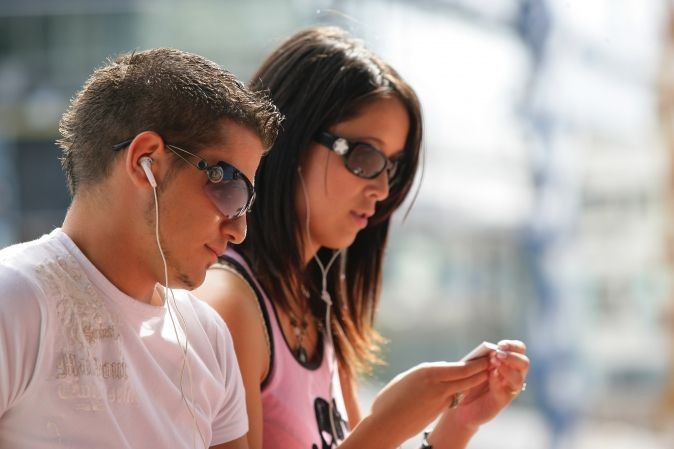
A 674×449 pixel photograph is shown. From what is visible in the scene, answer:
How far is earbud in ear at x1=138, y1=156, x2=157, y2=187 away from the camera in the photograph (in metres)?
1.47

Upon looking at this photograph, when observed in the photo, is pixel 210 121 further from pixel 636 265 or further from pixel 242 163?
pixel 636 265

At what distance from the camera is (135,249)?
1.51 metres

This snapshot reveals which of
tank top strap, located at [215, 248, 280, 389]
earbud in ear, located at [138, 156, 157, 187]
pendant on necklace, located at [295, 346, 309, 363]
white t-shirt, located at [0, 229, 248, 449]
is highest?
earbud in ear, located at [138, 156, 157, 187]

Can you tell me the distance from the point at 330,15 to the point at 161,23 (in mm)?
11453

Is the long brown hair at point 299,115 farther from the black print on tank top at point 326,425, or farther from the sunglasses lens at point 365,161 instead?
the black print on tank top at point 326,425

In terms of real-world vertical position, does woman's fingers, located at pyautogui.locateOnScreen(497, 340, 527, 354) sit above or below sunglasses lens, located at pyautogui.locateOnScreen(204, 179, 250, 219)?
below

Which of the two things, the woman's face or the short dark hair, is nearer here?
the short dark hair

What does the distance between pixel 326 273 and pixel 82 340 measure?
1.05 metres

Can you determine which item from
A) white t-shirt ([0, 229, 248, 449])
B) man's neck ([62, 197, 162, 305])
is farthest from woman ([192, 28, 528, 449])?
man's neck ([62, 197, 162, 305])

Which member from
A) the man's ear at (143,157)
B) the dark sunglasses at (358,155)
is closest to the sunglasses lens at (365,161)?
the dark sunglasses at (358,155)

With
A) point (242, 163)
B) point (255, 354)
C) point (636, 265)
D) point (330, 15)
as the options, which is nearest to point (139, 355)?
point (242, 163)

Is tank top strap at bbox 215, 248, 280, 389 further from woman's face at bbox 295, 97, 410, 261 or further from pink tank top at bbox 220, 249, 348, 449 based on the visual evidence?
woman's face at bbox 295, 97, 410, 261

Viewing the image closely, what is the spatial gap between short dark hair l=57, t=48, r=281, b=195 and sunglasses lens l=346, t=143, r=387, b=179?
0.62 m

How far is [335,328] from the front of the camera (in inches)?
94.0
